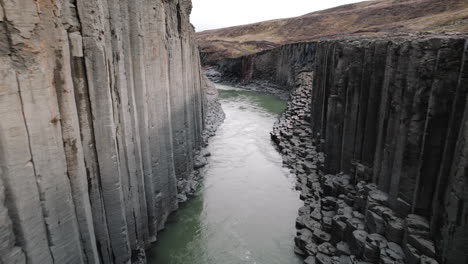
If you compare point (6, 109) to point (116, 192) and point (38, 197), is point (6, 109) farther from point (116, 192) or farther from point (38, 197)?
point (116, 192)

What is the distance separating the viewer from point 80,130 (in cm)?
615

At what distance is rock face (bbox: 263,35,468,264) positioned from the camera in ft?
19.9

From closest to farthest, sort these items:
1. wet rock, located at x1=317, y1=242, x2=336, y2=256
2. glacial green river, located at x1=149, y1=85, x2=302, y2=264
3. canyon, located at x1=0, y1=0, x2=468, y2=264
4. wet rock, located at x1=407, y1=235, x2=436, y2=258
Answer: canyon, located at x1=0, y1=0, x2=468, y2=264, wet rock, located at x1=407, y1=235, x2=436, y2=258, wet rock, located at x1=317, y1=242, x2=336, y2=256, glacial green river, located at x1=149, y1=85, x2=302, y2=264

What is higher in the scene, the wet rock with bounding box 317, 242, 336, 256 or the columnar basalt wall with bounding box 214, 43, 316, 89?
the columnar basalt wall with bounding box 214, 43, 316, 89

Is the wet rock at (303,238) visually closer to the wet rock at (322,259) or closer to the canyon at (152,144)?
the canyon at (152,144)

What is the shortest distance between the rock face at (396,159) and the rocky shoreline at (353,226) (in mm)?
25

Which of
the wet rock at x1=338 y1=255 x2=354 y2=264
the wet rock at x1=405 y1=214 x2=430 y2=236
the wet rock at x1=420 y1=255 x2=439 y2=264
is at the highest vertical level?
the wet rock at x1=405 y1=214 x2=430 y2=236

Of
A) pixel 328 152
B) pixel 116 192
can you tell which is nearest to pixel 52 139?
pixel 116 192

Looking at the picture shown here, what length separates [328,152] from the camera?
43.1ft

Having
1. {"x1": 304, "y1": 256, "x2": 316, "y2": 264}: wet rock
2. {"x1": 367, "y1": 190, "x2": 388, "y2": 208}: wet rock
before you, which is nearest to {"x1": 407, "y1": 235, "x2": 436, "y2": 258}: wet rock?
{"x1": 367, "y1": 190, "x2": 388, "y2": 208}: wet rock

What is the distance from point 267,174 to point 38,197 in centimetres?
1158

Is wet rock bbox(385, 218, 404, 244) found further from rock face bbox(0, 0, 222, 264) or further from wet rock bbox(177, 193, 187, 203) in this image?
wet rock bbox(177, 193, 187, 203)

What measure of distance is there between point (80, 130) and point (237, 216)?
698cm

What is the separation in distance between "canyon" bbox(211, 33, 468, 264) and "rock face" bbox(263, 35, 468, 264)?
0.02m
